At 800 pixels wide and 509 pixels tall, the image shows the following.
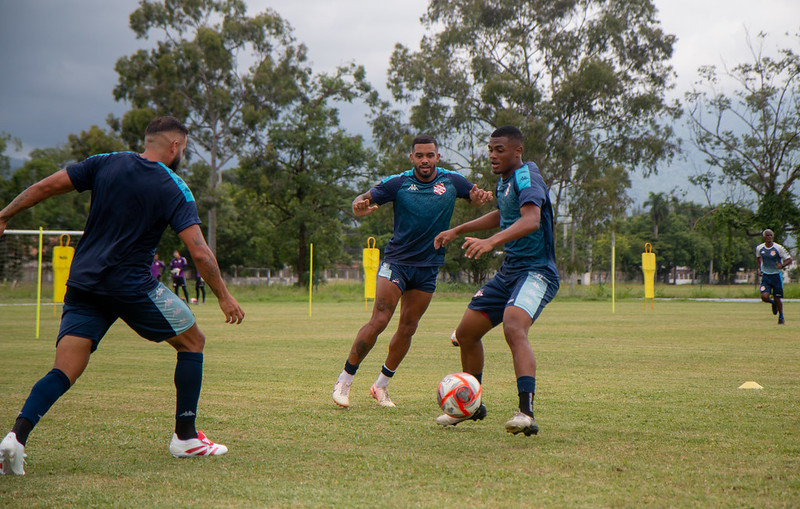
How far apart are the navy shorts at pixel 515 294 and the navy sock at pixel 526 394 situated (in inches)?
20.6

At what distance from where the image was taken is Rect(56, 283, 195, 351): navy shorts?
445cm

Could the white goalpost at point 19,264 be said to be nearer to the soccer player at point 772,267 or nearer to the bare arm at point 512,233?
the soccer player at point 772,267

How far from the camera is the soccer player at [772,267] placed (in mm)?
17125

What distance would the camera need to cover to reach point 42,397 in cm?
427

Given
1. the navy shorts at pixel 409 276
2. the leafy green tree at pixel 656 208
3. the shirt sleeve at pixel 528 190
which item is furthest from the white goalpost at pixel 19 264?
the leafy green tree at pixel 656 208

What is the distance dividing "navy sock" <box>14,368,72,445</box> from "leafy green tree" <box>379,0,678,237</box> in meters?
38.9

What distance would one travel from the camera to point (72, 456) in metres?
4.51

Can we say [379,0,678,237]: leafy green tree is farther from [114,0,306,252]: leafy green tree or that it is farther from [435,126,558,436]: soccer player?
[435,126,558,436]: soccer player

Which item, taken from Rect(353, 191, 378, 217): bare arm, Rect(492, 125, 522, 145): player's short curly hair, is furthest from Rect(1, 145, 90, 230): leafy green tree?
Rect(492, 125, 522, 145): player's short curly hair

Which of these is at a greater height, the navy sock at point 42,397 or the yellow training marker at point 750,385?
the navy sock at point 42,397

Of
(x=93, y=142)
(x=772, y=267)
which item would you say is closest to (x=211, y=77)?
(x=93, y=142)

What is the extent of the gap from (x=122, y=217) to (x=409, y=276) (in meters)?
2.88

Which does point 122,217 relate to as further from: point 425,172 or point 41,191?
point 425,172

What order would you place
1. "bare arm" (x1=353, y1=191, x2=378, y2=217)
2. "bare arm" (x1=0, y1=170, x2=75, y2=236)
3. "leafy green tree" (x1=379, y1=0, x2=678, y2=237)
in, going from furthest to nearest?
"leafy green tree" (x1=379, y1=0, x2=678, y2=237)
"bare arm" (x1=353, y1=191, x2=378, y2=217)
"bare arm" (x1=0, y1=170, x2=75, y2=236)
